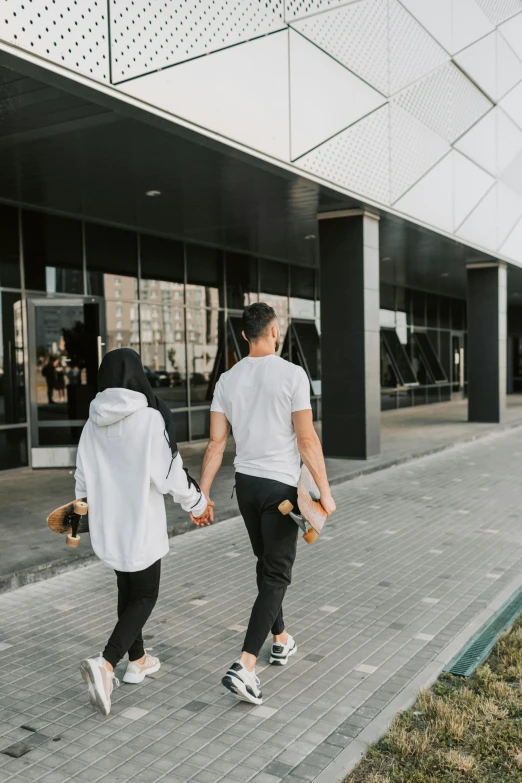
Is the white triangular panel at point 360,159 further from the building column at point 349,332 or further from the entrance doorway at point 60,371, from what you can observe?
the entrance doorway at point 60,371

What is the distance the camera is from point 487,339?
61.5 ft

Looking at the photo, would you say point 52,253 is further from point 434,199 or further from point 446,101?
point 446,101

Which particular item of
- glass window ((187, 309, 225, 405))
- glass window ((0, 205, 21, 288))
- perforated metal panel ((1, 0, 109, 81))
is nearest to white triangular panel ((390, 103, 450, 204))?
glass window ((187, 309, 225, 405))

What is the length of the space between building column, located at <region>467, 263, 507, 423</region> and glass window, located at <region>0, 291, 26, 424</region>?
1191 cm

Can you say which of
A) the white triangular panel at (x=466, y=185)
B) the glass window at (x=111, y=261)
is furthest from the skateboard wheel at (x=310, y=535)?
the white triangular panel at (x=466, y=185)

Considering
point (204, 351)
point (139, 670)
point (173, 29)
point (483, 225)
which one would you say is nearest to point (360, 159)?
point (173, 29)

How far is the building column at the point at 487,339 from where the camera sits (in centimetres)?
1866

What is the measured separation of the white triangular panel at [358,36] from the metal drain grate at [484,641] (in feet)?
24.1

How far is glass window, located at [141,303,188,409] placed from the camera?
14.5 m

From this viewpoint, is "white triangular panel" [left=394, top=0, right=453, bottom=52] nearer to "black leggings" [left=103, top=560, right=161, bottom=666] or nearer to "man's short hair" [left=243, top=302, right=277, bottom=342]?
"man's short hair" [left=243, top=302, right=277, bottom=342]

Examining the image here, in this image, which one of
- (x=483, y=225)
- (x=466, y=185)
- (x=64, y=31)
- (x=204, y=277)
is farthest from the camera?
(x=483, y=225)

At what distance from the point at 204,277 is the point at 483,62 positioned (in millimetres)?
7454

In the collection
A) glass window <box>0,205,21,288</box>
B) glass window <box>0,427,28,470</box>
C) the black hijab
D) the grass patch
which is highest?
glass window <box>0,205,21,288</box>

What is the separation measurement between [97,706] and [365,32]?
1014 centimetres
